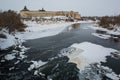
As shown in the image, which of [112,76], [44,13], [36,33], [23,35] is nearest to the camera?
[112,76]

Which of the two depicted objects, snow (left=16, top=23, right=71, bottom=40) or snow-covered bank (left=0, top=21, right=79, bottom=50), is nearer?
snow-covered bank (left=0, top=21, right=79, bottom=50)

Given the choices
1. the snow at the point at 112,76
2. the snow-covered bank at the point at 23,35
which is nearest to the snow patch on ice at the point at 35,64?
the snow at the point at 112,76

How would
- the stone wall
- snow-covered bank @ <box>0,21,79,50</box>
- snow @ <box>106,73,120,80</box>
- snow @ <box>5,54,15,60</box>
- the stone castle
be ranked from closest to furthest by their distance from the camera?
snow @ <box>106,73,120,80</box> → snow @ <box>5,54,15,60</box> → snow-covered bank @ <box>0,21,79,50</box> → the stone wall → the stone castle

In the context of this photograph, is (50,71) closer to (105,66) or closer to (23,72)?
(23,72)

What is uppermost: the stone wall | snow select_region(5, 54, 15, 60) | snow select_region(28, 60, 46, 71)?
the stone wall

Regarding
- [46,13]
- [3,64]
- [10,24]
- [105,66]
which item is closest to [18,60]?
[3,64]

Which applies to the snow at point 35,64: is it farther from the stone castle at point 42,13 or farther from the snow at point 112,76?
the stone castle at point 42,13

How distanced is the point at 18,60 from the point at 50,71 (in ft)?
14.0

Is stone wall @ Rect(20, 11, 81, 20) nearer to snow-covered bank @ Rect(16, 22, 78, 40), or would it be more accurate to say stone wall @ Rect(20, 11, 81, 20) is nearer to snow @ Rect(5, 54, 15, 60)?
snow-covered bank @ Rect(16, 22, 78, 40)

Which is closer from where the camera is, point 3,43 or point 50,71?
point 50,71

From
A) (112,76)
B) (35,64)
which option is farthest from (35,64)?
(112,76)

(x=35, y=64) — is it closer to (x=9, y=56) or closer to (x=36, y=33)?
(x=9, y=56)

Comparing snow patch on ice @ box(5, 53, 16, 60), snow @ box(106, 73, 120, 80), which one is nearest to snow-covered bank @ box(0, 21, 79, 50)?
snow patch on ice @ box(5, 53, 16, 60)

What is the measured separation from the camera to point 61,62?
45.4 ft
